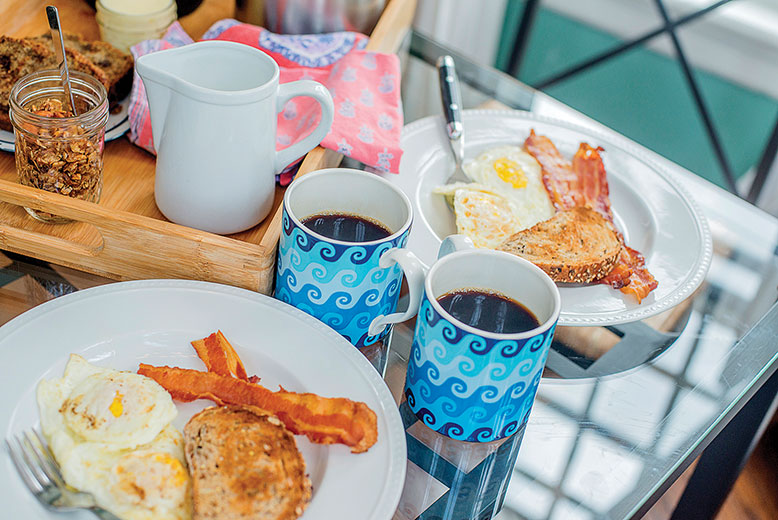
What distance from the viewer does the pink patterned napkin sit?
99cm

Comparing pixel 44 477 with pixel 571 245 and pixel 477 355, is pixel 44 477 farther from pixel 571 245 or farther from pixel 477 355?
pixel 571 245

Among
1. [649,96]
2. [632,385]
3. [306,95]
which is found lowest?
[649,96]

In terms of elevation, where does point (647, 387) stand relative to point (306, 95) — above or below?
below

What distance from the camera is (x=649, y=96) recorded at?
2328 mm

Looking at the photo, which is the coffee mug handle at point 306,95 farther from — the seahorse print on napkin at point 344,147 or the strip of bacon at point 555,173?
the strip of bacon at point 555,173

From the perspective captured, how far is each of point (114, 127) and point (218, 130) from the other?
292 millimetres

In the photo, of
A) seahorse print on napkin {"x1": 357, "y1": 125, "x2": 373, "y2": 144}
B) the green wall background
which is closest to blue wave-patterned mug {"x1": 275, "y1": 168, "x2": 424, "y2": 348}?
seahorse print on napkin {"x1": 357, "y1": 125, "x2": 373, "y2": 144}

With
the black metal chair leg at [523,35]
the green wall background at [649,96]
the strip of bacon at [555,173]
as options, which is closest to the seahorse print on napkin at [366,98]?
the strip of bacon at [555,173]

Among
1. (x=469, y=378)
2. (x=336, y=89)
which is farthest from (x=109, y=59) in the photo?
(x=469, y=378)

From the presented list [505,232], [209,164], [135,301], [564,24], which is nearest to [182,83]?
[209,164]

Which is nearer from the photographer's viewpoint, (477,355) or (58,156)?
(477,355)

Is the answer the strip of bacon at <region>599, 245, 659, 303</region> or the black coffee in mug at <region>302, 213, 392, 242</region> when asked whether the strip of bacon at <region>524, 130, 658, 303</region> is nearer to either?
the strip of bacon at <region>599, 245, 659, 303</region>

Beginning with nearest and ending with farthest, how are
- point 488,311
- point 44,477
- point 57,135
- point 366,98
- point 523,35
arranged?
point 44,477
point 488,311
point 57,135
point 366,98
point 523,35

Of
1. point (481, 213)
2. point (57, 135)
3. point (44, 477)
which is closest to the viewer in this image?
point (44, 477)
